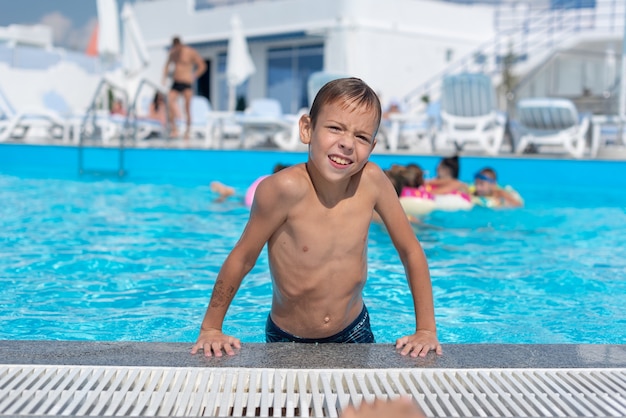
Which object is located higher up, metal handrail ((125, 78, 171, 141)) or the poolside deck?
metal handrail ((125, 78, 171, 141))

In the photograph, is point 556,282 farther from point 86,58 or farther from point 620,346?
point 86,58

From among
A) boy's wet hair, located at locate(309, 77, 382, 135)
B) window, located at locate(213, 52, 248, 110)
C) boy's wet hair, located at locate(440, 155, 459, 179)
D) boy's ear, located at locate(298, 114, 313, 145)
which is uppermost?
window, located at locate(213, 52, 248, 110)

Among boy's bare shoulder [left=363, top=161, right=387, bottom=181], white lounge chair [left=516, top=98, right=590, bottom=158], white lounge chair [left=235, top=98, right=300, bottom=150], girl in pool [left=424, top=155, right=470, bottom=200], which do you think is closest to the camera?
boy's bare shoulder [left=363, top=161, right=387, bottom=181]

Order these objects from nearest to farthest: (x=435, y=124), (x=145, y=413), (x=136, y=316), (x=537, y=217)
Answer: (x=145, y=413) → (x=136, y=316) → (x=537, y=217) → (x=435, y=124)

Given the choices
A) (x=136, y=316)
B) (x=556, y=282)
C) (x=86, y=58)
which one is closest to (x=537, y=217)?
(x=556, y=282)

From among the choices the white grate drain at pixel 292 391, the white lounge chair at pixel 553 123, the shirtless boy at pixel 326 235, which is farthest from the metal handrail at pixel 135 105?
the white grate drain at pixel 292 391

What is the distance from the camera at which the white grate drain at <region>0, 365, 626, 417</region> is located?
1.63 meters

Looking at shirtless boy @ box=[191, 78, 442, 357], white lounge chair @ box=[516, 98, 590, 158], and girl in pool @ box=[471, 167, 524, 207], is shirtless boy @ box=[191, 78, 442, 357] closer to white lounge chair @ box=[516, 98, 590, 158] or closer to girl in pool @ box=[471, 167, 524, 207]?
girl in pool @ box=[471, 167, 524, 207]

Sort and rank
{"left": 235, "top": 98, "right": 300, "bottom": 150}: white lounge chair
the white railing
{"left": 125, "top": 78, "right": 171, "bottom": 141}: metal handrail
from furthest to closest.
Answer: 1. the white railing
2. {"left": 235, "top": 98, "right": 300, "bottom": 150}: white lounge chair
3. {"left": 125, "top": 78, "right": 171, "bottom": 141}: metal handrail

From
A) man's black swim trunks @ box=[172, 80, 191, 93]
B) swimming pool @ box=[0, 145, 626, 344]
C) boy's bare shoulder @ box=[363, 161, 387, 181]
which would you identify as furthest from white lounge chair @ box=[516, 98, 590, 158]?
boy's bare shoulder @ box=[363, 161, 387, 181]

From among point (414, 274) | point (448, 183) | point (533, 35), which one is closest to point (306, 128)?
point (414, 274)

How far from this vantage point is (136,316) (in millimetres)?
3898

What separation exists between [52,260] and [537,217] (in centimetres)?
490

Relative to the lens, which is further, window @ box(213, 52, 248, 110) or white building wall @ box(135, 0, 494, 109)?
window @ box(213, 52, 248, 110)
